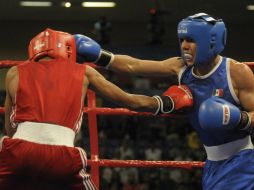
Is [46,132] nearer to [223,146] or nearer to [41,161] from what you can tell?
[41,161]

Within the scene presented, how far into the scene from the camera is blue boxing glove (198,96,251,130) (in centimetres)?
193

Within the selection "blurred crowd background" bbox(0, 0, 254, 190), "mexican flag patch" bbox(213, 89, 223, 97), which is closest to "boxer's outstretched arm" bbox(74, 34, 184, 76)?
"mexican flag patch" bbox(213, 89, 223, 97)

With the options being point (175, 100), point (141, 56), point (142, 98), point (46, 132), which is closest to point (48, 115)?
point (46, 132)

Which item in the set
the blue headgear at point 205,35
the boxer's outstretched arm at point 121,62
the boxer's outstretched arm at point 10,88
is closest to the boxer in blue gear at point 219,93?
the blue headgear at point 205,35

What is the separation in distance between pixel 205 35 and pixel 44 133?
0.79 meters

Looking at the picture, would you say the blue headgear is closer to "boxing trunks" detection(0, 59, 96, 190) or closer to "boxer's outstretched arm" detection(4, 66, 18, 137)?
"boxing trunks" detection(0, 59, 96, 190)

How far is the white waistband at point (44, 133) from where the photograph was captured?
1852mm

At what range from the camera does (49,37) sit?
2.02 metres

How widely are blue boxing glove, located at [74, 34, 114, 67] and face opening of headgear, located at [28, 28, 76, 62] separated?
0.32 m

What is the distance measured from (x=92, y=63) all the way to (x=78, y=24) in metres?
7.99

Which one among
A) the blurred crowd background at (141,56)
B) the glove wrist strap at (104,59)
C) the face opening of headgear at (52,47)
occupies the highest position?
the face opening of headgear at (52,47)

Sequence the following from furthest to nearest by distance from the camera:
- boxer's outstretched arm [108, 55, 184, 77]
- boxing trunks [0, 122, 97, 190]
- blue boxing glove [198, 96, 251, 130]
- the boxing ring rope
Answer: the boxing ring rope
boxer's outstretched arm [108, 55, 184, 77]
blue boxing glove [198, 96, 251, 130]
boxing trunks [0, 122, 97, 190]

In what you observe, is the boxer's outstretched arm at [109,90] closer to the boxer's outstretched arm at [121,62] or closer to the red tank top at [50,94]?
the red tank top at [50,94]

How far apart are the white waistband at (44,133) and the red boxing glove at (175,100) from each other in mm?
419
